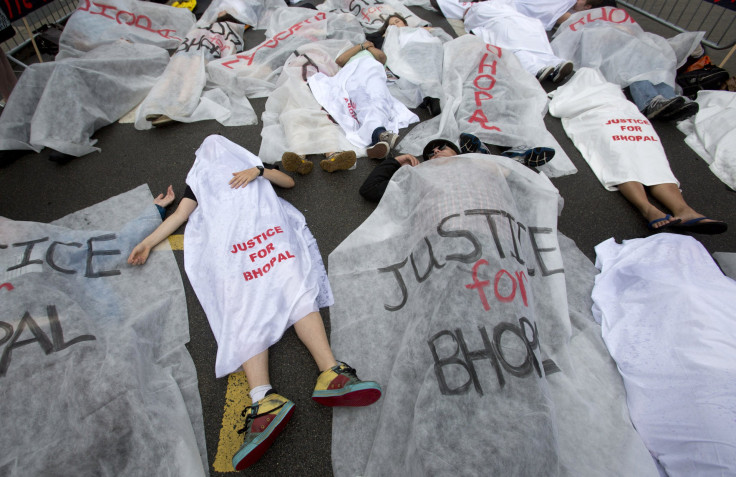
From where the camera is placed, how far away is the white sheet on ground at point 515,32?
3627 millimetres

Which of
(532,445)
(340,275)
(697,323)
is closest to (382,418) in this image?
(532,445)

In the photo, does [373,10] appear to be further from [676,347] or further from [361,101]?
[676,347]

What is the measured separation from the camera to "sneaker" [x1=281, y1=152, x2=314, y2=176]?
8.09ft

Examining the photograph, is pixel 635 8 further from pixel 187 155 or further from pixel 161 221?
pixel 161 221

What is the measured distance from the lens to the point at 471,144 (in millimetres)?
2574

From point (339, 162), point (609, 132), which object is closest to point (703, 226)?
point (609, 132)

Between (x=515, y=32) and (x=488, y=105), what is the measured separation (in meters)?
1.53

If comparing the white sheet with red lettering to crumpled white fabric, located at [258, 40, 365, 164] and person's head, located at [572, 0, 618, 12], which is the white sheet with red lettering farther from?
person's head, located at [572, 0, 618, 12]

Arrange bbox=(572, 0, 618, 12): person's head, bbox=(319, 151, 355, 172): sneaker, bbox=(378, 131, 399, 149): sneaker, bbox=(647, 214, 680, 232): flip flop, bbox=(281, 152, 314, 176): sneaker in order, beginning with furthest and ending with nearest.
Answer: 1. bbox=(572, 0, 618, 12): person's head
2. bbox=(378, 131, 399, 149): sneaker
3. bbox=(319, 151, 355, 172): sneaker
4. bbox=(281, 152, 314, 176): sneaker
5. bbox=(647, 214, 680, 232): flip flop

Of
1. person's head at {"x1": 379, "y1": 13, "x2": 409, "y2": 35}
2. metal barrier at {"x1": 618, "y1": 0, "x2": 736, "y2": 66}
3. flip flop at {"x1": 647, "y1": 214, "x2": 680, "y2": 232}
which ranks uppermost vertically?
person's head at {"x1": 379, "y1": 13, "x2": 409, "y2": 35}

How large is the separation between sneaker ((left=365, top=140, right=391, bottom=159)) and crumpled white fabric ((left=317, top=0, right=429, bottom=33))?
2182 millimetres

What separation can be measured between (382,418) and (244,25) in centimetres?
474

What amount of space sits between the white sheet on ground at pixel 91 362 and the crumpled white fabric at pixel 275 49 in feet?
6.68

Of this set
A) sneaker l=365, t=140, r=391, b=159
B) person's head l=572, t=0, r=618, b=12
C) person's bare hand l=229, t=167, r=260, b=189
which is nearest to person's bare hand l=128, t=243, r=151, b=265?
person's bare hand l=229, t=167, r=260, b=189
